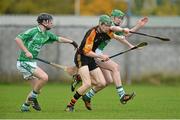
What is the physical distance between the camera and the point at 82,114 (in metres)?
15.7

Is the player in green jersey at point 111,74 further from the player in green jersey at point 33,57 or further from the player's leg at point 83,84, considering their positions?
the player in green jersey at point 33,57

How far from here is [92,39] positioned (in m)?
16.7

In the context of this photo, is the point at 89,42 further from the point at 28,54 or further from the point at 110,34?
the point at 28,54

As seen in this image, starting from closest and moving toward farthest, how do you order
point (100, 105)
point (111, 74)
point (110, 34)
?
point (110, 34)
point (111, 74)
point (100, 105)

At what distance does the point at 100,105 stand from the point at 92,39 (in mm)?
2147

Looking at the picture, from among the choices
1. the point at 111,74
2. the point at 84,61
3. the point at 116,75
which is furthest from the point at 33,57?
the point at 111,74

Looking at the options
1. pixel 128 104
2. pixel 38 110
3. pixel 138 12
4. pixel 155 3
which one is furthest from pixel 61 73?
pixel 155 3

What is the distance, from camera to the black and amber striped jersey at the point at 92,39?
54.6ft

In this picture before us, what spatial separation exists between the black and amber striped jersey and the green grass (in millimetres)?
1238

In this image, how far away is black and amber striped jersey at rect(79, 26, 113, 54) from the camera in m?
16.7

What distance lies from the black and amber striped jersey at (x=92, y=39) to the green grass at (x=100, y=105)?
124 centimetres

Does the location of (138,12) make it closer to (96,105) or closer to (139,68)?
(139,68)

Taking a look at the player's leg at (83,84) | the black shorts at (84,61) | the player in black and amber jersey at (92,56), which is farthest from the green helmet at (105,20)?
the player's leg at (83,84)

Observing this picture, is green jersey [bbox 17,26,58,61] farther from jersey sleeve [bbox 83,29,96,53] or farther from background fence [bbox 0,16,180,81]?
background fence [bbox 0,16,180,81]
